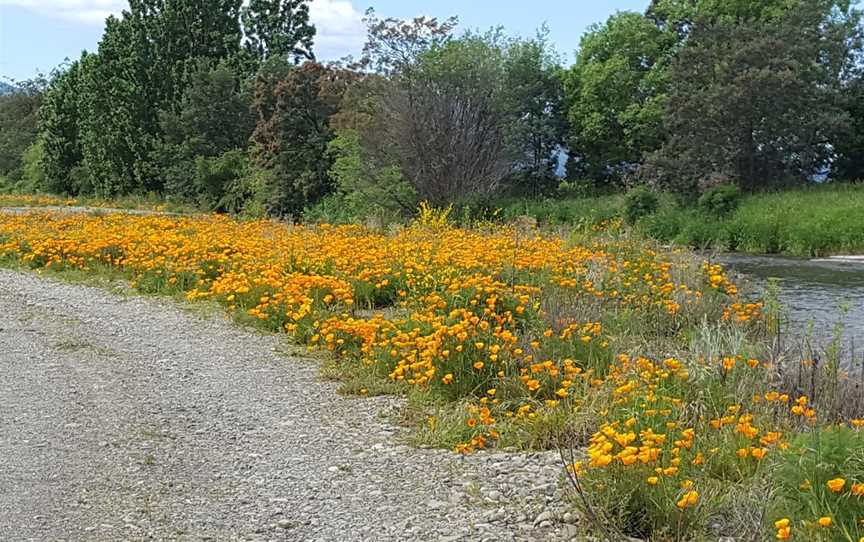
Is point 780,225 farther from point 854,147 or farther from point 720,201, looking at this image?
point 854,147

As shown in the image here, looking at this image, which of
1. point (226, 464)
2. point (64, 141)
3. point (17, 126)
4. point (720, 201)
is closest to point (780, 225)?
point (720, 201)

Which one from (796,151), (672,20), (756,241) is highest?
(672,20)

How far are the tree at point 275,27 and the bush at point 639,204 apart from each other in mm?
23452

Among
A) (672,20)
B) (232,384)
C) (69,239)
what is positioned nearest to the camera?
(232,384)

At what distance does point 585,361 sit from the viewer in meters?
6.54

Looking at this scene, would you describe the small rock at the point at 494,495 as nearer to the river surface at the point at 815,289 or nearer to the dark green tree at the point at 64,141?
the river surface at the point at 815,289

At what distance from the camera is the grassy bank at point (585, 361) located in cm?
395

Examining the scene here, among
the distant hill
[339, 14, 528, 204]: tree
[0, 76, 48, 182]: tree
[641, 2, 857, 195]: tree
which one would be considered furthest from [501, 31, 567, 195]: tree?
the distant hill

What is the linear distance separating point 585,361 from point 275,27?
4178 cm

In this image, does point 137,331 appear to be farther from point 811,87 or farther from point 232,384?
point 811,87

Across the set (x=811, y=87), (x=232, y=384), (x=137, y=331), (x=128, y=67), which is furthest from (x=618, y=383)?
(x=128, y=67)

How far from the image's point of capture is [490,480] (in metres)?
4.72

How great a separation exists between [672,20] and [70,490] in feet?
126

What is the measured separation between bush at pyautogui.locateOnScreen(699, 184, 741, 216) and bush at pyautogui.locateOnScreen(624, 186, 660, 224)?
1.46 meters
